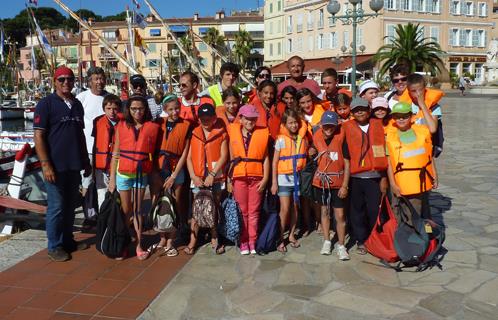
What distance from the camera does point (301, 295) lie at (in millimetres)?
4105

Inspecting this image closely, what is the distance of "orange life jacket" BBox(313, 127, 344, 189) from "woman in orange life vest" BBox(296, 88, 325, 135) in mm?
421

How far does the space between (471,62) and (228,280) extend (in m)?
55.7

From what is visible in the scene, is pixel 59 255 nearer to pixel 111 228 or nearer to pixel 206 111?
pixel 111 228

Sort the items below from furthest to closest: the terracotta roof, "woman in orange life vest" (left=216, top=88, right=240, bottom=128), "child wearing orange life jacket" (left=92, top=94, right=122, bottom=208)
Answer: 1. the terracotta roof
2. "child wearing orange life jacket" (left=92, top=94, right=122, bottom=208)
3. "woman in orange life vest" (left=216, top=88, right=240, bottom=128)

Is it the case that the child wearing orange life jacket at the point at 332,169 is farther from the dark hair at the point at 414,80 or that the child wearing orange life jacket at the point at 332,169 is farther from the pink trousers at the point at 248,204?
the dark hair at the point at 414,80

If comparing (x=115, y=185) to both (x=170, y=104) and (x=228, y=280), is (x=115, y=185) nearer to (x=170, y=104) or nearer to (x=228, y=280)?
(x=170, y=104)

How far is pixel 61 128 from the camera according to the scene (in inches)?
191

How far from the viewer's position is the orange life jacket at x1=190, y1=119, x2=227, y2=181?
16.3 ft

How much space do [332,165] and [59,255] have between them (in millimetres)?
2914

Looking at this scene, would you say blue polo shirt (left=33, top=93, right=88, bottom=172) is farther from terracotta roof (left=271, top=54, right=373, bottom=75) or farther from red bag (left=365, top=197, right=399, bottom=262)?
terracotta roof (left=271, top=54, right=373, bottom=75)

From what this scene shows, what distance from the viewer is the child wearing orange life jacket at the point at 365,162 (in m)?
4.79

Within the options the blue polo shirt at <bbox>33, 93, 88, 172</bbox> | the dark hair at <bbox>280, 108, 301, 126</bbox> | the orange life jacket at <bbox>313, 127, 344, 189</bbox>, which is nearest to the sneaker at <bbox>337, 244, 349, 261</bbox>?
the orange life jacket at <bbox>313, 127, 344, 189</bbox>

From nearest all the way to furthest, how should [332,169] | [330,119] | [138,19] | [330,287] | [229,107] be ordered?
[330,287] → [330,119] → [332,169] → [229,107] → [138,19]

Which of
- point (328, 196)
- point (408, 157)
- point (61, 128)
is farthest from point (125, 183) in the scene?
point (408, 157)
